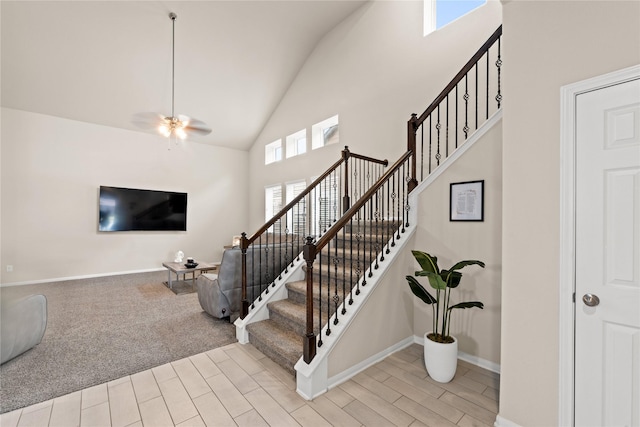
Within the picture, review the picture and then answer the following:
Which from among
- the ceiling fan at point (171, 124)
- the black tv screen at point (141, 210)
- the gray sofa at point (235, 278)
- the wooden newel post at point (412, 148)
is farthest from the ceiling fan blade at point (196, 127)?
the black tv screen at point (141, 210)

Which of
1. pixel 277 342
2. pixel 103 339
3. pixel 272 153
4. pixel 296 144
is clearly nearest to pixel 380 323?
pixel 277 342

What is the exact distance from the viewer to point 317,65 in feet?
20.4

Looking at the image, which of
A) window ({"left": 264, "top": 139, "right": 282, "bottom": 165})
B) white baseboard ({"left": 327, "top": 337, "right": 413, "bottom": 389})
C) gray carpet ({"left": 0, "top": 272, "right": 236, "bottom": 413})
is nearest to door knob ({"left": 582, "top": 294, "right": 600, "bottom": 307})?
white baseboard ({"left": 327, "top": 337, "right": 413, "bottom": 389})

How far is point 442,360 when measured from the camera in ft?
7.70

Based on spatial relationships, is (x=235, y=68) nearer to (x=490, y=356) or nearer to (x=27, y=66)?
(x=27, y=66)

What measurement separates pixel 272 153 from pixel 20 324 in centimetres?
631

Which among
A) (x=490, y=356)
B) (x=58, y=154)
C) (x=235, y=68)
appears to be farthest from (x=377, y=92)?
(x=58, y=154)

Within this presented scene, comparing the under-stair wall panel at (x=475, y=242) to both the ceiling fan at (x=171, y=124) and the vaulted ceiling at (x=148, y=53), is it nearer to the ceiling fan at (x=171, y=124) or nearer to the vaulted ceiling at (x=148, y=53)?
the ceiling fan at (x=171, y=124)

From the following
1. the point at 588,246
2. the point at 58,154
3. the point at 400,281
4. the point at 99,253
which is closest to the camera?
the point at 588,246

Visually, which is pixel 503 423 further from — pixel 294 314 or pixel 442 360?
pixel 294 314

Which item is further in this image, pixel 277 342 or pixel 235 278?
pixel 235 278

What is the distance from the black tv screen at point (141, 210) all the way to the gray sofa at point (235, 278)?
4413mm

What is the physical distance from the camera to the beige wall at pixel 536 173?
5.23 ft

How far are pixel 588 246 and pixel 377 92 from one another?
407cm
